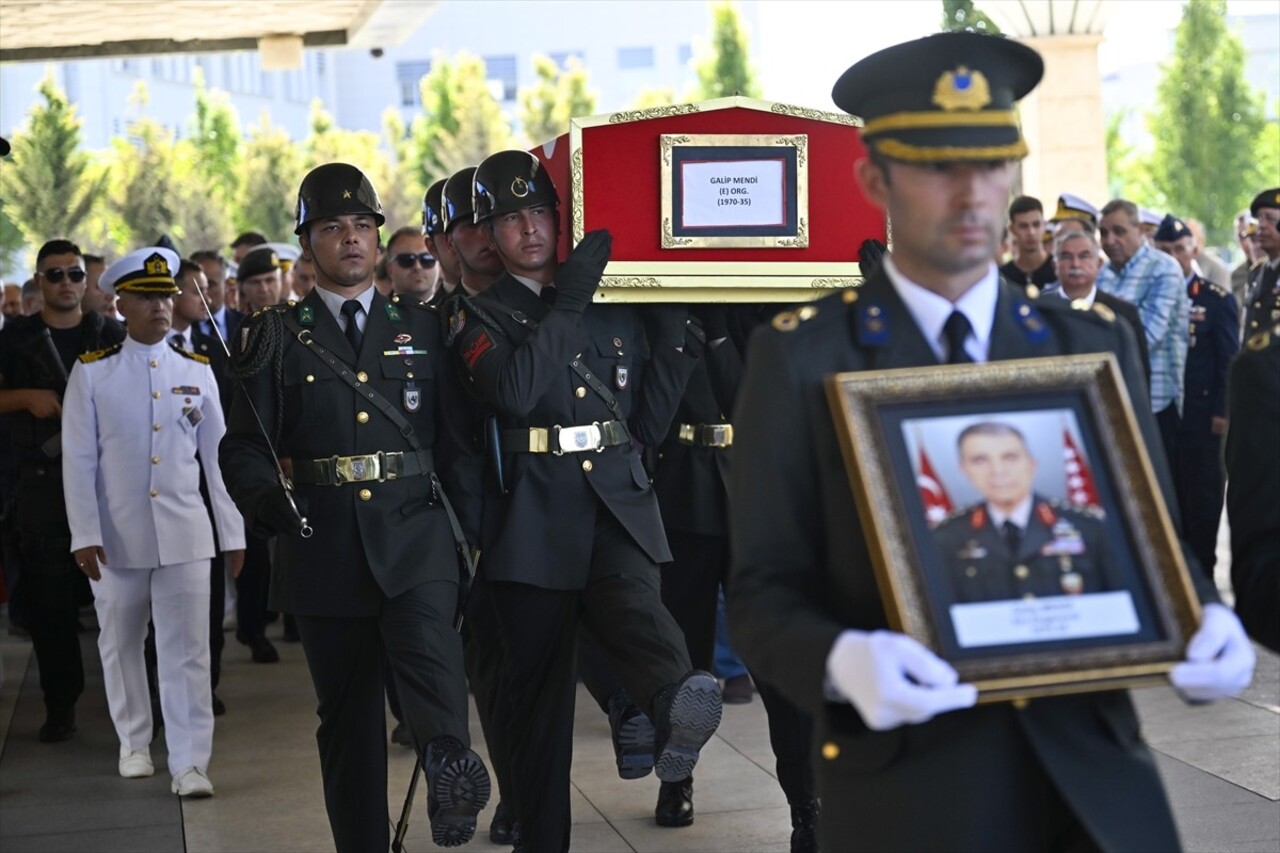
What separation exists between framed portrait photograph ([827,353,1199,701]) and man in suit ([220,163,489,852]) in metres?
2.90

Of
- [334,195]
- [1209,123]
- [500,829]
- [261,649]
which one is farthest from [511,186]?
[1209,123]

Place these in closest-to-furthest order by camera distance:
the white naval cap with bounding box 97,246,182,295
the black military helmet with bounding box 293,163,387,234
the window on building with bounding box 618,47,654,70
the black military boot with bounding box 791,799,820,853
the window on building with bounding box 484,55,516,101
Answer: the black military helmet with bounding box 293,163,387,234 < the black military boot with bounding box 791,799,820,853 < the white naval cap with bounding box 97,246,182,295 < the window on building with bounding box 618,47,654,70 < the window on building with bounding box 484,55,516,101

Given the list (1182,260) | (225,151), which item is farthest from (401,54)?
(1182,260)

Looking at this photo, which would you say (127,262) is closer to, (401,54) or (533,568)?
(533,568)

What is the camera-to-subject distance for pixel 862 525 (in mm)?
2672

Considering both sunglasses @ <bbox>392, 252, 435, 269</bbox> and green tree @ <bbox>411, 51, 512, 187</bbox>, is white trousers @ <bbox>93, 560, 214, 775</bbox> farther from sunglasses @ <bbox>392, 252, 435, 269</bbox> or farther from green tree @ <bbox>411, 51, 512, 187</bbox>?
green tree @ <bbox>411, 51, 512, 187</bbox>

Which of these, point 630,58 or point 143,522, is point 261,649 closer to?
point 143,522

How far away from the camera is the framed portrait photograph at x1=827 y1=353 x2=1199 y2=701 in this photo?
250 cm

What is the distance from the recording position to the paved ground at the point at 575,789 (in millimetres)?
6543

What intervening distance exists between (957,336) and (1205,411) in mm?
8882

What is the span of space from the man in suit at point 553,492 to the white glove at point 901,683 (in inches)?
110

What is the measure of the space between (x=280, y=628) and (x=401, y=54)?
292 ft

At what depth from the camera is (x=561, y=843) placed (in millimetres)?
5430

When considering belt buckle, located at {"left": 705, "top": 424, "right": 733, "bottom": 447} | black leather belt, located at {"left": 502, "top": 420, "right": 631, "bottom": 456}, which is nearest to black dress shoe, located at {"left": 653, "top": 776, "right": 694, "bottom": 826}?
belt buckle, located at {"left": 705, "top": 424, "right": 733, "bottom": 447}
